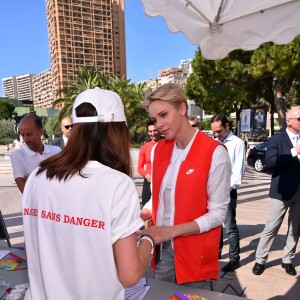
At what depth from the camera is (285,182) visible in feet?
10.1

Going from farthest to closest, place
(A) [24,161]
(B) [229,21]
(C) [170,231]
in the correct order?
(A) [24,161] → (B) [229,21] → (C) [170,231]

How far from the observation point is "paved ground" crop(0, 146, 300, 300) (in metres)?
2.98

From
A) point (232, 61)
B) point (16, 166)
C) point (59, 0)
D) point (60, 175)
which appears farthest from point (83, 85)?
point (59, 0)

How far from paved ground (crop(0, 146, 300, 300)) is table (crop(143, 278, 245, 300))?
1771mm

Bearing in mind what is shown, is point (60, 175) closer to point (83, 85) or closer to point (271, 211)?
point (271, 211)

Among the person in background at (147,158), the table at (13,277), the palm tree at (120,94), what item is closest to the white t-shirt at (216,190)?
the table at (13,277)

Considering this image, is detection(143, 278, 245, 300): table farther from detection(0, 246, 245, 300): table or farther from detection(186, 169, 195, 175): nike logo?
detection(186, 169, 195, 175): nike logo

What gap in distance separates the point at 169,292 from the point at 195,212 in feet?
1.34

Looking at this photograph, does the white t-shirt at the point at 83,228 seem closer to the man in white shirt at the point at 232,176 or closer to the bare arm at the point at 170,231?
the bare arm at the point at 170,231

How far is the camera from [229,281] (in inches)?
126

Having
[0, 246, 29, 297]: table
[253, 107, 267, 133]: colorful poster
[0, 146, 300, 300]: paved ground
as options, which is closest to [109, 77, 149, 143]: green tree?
[253, 107, 267, 133]: colorful poster

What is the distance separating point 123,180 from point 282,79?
55.3 feet

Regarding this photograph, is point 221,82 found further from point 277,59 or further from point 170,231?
point 170,231

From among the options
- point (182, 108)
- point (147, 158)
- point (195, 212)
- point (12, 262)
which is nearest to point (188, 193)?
point (195, 212)
